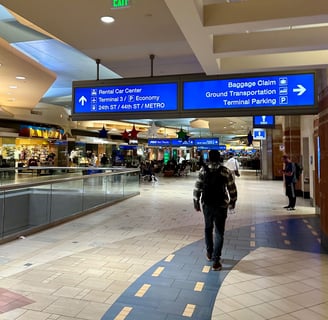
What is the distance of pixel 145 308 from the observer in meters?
2.97

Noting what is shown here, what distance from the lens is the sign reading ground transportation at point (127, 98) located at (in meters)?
4.64

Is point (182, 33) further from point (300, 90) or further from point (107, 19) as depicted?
point (300, 90)

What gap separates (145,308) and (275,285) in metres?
1.56

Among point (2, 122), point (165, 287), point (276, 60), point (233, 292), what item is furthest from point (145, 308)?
point (2, 122)

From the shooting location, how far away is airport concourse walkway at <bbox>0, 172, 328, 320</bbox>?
2.94 meters

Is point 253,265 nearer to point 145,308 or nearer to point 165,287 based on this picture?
point 165,287

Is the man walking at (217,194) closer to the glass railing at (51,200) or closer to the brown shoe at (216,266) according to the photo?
the brown shoe at (216,266)

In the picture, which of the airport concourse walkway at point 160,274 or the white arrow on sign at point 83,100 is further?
the white arrow on sign at point 83,100

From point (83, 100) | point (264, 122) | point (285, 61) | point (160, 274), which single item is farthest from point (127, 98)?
point (264, 122)

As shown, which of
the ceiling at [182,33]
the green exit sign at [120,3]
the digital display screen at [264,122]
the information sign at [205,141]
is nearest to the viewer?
the ceiling at [182,33]

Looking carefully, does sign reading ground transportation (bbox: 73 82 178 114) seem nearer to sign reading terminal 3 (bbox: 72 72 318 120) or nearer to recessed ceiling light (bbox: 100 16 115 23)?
sign reading terminal 3 (bbox: 72 72 318 120)

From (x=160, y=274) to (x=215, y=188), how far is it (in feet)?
4.18

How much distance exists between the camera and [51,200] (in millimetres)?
6844

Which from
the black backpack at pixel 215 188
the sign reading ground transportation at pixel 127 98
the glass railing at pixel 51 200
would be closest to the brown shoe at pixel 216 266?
the black backpack at pixel 215 188
